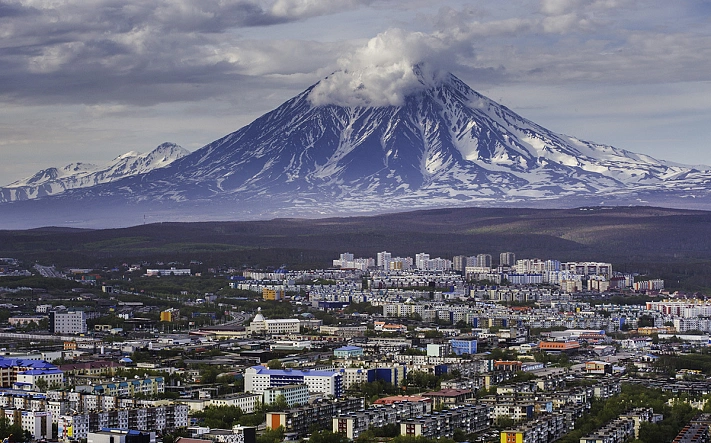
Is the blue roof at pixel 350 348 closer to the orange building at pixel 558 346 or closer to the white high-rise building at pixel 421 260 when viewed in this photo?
the orange building at pixel 558 346

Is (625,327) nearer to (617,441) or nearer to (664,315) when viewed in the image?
(664,315)

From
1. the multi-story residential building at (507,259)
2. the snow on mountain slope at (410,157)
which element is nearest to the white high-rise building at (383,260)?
the multi-story residential building at (507,259)

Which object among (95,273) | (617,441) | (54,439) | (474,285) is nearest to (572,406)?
(617,441)

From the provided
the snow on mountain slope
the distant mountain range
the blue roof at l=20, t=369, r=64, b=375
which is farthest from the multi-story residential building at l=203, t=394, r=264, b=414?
the snow on mountain slope

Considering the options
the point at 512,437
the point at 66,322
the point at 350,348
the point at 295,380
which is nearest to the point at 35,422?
the point at 295,380

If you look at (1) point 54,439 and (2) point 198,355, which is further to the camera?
(2) point 198,355

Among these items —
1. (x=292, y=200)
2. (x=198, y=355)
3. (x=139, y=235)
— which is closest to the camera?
(x=198, y=355)

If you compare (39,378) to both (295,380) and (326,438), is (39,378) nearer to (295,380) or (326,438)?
(295,380)
